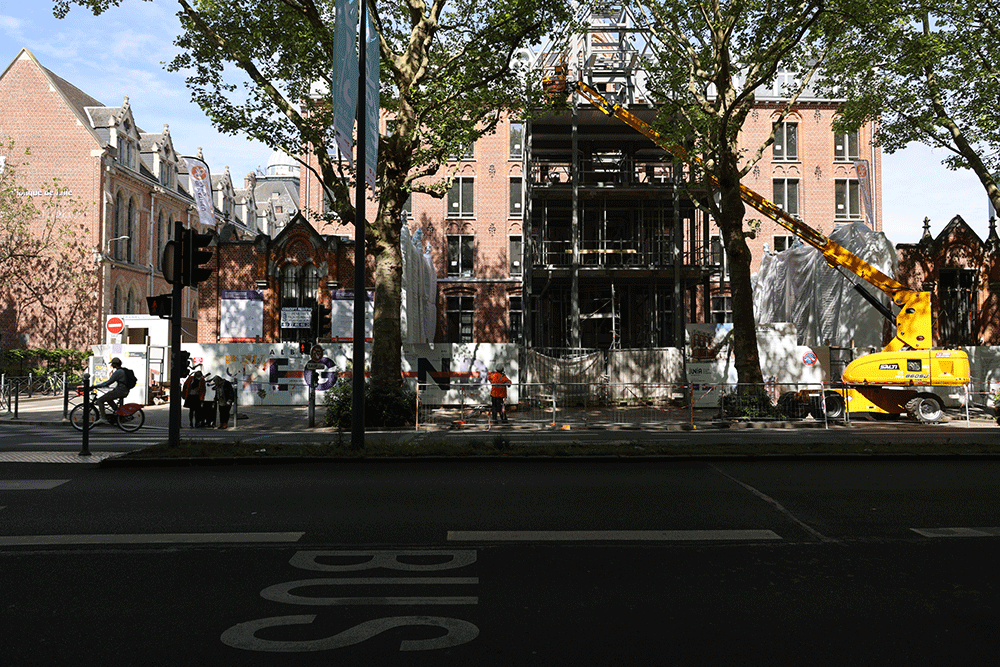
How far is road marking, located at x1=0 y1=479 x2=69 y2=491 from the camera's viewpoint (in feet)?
28.2

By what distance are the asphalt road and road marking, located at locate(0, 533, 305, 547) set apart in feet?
0.10

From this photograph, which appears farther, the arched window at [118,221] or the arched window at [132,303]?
the arched window at [132,303]

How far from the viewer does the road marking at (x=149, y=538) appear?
20.0ft

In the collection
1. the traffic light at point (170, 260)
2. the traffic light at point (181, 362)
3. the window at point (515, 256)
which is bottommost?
the traffic light at point (181, 362)

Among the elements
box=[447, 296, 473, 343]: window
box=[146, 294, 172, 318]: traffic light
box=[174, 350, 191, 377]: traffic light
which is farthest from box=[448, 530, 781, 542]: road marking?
box=[447, 296, 473, 343]: window

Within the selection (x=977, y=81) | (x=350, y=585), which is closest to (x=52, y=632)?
(x=350, y=585)

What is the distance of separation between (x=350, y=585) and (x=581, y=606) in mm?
1567

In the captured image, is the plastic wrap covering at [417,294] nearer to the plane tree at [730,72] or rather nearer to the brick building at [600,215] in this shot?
the brick building at [600,215]

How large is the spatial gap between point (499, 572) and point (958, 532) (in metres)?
4.26

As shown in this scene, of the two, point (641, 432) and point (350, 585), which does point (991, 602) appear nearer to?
point (350, 585)

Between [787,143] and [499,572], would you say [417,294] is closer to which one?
[787,143]

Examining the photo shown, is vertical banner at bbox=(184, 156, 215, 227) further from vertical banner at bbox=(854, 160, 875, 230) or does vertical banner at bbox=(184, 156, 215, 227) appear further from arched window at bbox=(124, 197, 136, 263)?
vertical banner at bbox=(854, 160, 875, 230)

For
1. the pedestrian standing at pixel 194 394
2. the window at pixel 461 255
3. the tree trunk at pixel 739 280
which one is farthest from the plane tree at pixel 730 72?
the window at pixel 461 255

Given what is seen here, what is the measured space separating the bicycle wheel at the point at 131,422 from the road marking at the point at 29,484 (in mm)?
8269
